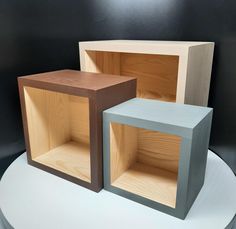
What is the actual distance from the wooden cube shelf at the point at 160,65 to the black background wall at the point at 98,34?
0.22 feet

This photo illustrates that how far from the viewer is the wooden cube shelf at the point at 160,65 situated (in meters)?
0.62

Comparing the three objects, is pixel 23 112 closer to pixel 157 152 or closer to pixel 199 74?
pixel 157 152

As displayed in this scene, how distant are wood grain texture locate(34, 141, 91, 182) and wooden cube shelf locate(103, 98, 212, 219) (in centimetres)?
9

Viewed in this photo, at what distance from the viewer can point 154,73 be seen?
86 cm

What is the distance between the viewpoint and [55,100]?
755 millimetres

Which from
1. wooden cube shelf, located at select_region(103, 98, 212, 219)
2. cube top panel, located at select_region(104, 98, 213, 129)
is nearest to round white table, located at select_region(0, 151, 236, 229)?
wooden cube shelf, located at select_region(103, 98, 212, 219)

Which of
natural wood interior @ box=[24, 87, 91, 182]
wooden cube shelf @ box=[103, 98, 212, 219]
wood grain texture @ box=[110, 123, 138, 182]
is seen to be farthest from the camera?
natural wood interior @ box=[24, 87, 91, 182]

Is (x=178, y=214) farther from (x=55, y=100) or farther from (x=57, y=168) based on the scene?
(x=55, y=100)

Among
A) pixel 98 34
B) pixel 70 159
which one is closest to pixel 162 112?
pixel 70 159

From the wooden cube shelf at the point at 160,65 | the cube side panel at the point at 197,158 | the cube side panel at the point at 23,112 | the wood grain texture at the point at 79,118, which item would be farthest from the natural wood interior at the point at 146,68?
the cube side panel at the point at 197,158

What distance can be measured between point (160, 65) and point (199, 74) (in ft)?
Answer: 0.55

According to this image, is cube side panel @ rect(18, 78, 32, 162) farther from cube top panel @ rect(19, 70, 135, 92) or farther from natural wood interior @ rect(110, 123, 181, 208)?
natural wood interior @ rect(110, 123, 181, 208)

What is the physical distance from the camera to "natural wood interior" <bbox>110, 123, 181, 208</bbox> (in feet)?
1.85

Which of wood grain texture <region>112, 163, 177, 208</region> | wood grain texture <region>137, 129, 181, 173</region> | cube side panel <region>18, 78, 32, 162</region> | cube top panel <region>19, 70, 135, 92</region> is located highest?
cube top panel <region>19, 70, 135, 92</region>
